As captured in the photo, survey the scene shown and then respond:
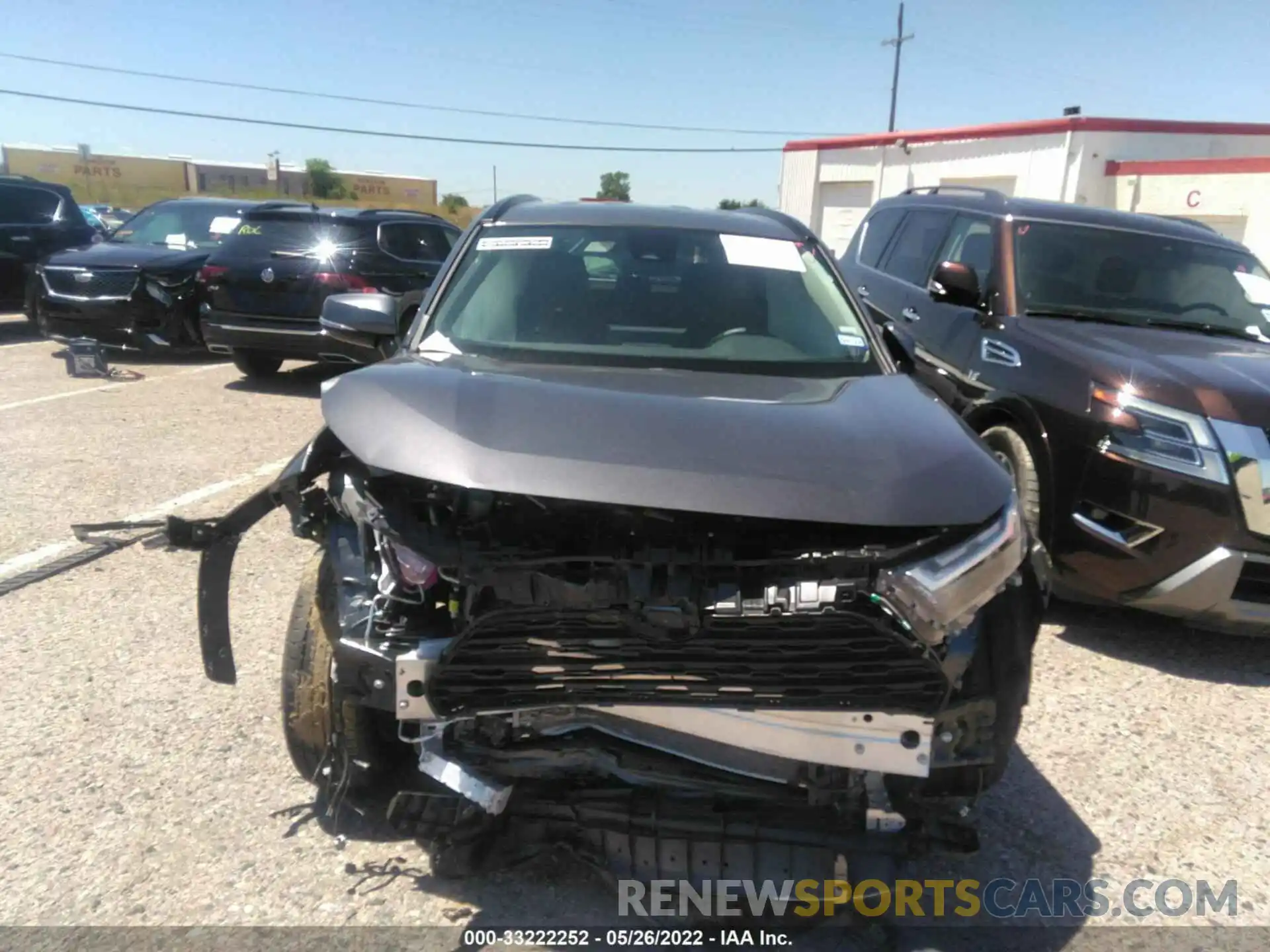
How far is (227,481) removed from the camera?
6.01 metres

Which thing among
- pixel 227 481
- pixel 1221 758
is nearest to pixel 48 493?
pixel 227 481

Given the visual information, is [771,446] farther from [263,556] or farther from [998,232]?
[998,232]

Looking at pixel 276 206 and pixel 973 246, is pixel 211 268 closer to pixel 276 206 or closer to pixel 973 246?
pixel 276 206

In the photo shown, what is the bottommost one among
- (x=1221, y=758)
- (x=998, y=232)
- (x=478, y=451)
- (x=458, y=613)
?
(x=1221, y=758)

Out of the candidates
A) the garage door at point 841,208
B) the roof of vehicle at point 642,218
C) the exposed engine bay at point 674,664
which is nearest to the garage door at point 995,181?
the garage door at point 841,208

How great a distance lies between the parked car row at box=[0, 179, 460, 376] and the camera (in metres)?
8.70

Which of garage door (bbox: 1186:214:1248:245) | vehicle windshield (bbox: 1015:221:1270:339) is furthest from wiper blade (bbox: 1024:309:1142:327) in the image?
garage door (bbox: 1186:214:1248:245)

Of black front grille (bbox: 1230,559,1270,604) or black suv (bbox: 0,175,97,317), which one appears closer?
black front grille (bbox: 1230,559,1270,604)

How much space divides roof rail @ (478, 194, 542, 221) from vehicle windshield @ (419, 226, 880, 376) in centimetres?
15

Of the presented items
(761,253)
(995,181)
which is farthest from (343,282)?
(995,181)

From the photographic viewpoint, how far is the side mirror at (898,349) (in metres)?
3.60

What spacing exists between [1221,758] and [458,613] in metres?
2.84

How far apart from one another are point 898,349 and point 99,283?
913cm

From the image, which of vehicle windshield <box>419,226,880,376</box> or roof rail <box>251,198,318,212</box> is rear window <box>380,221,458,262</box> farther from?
vehicle windshield <box>419,226,880,376</box>
